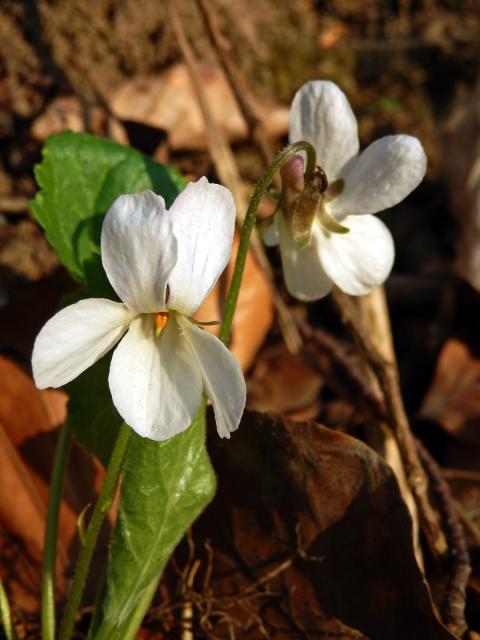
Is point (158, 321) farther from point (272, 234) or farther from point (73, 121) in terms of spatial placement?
point (73, 121)

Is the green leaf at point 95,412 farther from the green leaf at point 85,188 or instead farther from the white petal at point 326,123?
the white petal at point 326,123

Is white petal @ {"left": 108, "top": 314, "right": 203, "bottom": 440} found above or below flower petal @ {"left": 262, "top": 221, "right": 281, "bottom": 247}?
above

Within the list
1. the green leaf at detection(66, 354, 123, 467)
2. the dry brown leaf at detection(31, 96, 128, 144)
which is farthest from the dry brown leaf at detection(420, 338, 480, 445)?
the dry brown leaf at detection(31, 96, 128, 144)

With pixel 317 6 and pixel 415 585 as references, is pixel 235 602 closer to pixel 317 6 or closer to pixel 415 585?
pixel 415 585

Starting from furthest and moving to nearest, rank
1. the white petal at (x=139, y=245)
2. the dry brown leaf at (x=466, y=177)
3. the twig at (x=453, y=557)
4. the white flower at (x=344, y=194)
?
1. the dry brown leaf at (x=466, y=177)
2. the twig at (x=453, y=557)
3. the white flower at (x=344, y=194)
4. the white petal at (x=139, y=245)

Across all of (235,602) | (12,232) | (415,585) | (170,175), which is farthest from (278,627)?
(12,232)

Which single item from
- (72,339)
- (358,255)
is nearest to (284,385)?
(358,255)

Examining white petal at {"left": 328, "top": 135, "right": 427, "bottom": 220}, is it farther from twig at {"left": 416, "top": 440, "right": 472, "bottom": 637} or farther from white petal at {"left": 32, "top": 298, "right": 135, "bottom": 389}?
twig at {"left": 416, "top": 440, "right": 472, "bottom": 637}

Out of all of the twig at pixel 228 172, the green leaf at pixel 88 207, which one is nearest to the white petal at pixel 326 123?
the green leaf at pixel 88 207
